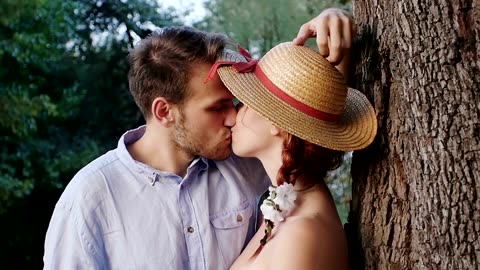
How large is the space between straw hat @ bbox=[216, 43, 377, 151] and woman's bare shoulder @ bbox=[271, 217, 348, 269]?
0.19m

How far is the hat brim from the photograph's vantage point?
1594mm

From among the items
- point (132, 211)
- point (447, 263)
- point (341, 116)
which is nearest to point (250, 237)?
point (132, 211)

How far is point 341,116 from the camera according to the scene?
1.71 meters

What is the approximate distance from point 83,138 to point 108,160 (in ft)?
15.4

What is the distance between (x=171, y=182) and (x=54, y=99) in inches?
183

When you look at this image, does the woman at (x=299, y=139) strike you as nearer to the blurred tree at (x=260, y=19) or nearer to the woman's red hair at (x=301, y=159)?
the woman's red hair at (x=301, y=159)

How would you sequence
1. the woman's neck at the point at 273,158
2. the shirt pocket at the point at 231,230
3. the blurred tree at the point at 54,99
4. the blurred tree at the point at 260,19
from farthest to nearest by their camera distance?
the blurred tree at the point at 54,99
the blurred tree at the point at 260,19
the shirt pocket at the point at 231,230
the woman's neck at the point at 273,158

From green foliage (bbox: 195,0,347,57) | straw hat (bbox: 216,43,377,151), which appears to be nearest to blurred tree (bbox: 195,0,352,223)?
green foliage (bbox: 195,0,347,57)

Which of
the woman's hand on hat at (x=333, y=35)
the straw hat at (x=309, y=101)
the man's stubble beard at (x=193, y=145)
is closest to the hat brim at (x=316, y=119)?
the straw hat at (x=309, y=101)

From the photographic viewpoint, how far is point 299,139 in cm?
165

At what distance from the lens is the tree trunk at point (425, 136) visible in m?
1.47

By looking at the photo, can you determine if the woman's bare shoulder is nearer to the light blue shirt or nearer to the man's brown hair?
the light blue shirt

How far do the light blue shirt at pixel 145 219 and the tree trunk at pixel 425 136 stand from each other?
18.5 inches

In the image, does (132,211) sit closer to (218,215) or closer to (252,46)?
(218,215)
